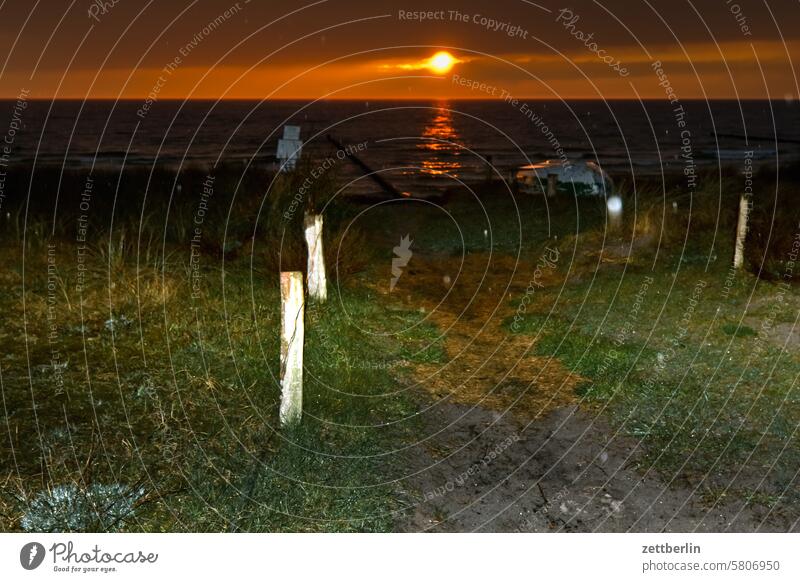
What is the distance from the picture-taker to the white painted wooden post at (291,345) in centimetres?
641

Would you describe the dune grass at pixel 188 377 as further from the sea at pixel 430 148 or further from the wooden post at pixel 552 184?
the wooden post at pixel 552 184

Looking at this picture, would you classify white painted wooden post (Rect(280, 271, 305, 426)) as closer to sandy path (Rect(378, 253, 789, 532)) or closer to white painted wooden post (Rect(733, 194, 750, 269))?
sandy path (Rect(378, 253, 789, 532))

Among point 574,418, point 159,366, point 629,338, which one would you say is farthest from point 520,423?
point 159,366

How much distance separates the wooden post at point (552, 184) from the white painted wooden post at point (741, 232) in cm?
825

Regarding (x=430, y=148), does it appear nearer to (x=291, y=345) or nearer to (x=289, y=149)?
(x=289, y=149)

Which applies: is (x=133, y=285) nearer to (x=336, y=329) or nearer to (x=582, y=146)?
(x=336, y=329)

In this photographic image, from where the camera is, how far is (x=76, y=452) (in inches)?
240

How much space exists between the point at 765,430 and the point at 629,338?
2.56 metres
